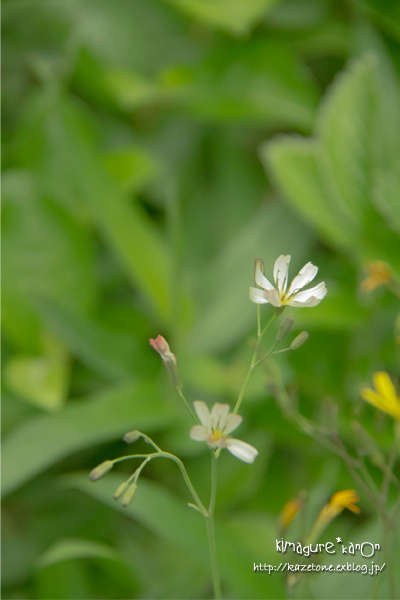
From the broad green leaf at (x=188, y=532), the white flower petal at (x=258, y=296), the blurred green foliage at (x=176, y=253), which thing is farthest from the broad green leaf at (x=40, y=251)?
the white flower petal at (x=258, y=296)

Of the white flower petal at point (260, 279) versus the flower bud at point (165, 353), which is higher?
the white flower petal at point (260, 279)

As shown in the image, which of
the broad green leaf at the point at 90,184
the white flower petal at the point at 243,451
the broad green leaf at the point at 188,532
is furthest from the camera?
the broad green leaf at the point at 90,184

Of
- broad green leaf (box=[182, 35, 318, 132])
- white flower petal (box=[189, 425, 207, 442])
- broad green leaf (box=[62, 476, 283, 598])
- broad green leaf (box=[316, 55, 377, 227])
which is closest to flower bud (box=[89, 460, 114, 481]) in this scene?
white flower petal (box=[189, 425, 207, 442])

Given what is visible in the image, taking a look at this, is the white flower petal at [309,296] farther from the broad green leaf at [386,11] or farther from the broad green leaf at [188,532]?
the broad green leaf at [386,11]

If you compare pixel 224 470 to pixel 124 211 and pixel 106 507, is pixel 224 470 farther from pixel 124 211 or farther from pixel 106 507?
pixel 124 211

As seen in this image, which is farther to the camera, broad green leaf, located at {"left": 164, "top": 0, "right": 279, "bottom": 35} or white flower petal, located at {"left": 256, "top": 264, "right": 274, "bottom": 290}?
broad green leaf, located at {"left": 164, "top": 0, "right": 279, "bottom": 35}

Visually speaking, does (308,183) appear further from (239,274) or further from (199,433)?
(199,433)

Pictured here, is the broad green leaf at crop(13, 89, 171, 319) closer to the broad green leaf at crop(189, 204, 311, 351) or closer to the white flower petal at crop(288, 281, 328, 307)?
the broad green leaf at crop(189, 204, 311, 351)
